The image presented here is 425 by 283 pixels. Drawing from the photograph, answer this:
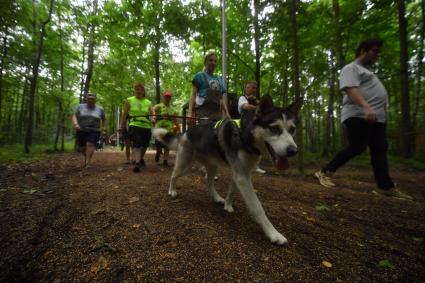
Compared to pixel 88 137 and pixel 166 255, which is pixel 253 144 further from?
pixel 88 137

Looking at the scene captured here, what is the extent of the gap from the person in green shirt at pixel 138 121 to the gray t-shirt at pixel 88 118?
704 millimetres

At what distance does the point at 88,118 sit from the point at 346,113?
19.6ft

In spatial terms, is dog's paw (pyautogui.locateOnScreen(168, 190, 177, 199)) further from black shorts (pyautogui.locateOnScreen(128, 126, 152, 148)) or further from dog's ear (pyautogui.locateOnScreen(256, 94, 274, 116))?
black shorts (pyautogui.locateOnScreen(128, 126, 152, 148))

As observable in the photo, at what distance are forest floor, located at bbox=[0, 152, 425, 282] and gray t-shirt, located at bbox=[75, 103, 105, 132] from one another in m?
2.49

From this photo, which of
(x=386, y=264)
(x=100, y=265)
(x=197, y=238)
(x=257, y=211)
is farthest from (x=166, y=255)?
(x=386, y=264)

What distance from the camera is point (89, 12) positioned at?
11.8m

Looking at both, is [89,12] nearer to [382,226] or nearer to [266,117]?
[266,117]

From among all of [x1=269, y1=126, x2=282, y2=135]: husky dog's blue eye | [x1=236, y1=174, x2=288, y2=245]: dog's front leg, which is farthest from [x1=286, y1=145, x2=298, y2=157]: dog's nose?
[x1=236, y1=174, x2=288, y2=245]: dog's front leg

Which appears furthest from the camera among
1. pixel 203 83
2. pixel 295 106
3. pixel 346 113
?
pixel 203 83

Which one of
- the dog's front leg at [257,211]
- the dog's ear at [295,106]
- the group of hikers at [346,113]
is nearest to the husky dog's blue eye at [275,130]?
the dog's ear at [295,106]

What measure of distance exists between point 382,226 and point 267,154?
65.8 inches

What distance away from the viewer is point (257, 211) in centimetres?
224

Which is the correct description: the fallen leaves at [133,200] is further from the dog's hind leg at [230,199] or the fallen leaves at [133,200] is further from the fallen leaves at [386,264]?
the fallen leaves at [386,264]

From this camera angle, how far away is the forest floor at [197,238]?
1687 millimetres
